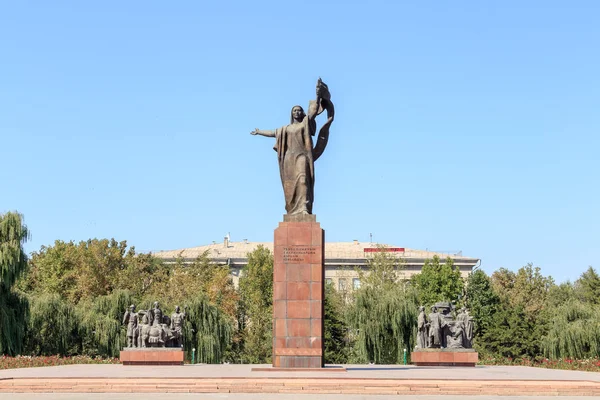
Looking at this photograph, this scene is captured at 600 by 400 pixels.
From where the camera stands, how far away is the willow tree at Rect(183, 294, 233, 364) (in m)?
39.5

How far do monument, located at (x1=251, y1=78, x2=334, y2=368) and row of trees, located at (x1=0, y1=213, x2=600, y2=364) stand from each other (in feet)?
54.0

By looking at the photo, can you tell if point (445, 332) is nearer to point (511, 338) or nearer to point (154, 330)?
point (154, 330)

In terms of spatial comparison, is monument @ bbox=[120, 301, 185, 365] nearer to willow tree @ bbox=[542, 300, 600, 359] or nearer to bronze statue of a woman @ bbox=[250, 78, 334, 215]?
bronze statue of a woman @ bbox=[250, 78, 334, 215]

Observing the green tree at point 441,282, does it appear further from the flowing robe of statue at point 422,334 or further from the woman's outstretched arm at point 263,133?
the woman's outstretched arm at point 263,133

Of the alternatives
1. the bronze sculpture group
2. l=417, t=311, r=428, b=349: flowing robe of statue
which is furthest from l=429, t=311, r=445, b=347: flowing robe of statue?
l=417, t=311, r=428, b=349: flowing robe of statue

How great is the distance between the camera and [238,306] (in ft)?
187

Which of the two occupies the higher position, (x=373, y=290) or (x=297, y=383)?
(x=373, y=290)

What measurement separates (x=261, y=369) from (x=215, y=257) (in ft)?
200

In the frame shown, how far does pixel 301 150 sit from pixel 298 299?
11.8 ft

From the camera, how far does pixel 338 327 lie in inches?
1745

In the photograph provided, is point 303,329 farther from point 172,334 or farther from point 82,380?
point 172,334

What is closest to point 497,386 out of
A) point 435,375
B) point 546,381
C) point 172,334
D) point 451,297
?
point 546,381

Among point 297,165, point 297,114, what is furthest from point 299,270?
point 297,114

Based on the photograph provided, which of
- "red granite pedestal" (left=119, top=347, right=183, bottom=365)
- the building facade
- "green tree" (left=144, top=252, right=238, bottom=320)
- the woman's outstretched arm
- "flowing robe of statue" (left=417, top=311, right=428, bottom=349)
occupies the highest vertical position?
the building facade
